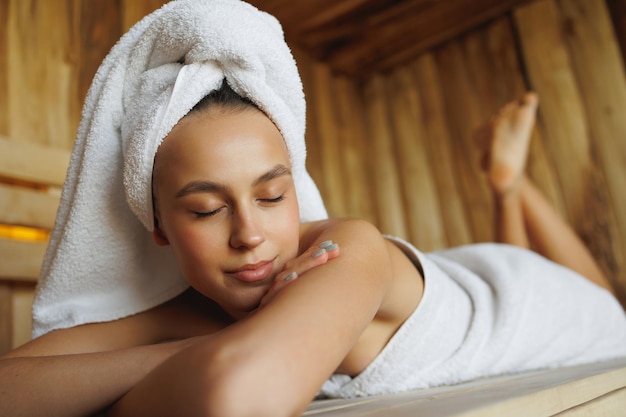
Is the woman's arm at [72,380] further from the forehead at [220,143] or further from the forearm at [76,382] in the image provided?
the forehead at [220,143]

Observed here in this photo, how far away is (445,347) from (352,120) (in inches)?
66.7

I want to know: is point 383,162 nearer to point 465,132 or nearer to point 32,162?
point 465,132

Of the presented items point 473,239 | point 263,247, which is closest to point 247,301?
point 263,247

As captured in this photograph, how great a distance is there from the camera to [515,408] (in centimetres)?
56

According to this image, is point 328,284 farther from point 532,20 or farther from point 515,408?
point 532,20

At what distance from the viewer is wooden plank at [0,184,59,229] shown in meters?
1.34

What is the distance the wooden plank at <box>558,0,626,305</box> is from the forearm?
5.85ft

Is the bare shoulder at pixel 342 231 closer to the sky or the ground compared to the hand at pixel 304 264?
closer to the sky

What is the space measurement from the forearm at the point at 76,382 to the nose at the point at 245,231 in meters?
0.15

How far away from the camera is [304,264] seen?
67 cm

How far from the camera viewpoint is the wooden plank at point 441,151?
91.8 inches

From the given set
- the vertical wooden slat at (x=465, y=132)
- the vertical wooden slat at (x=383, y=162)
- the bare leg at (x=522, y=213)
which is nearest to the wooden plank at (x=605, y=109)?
the bare leg at (x=522, y=213)

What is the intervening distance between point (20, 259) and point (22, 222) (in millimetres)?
92

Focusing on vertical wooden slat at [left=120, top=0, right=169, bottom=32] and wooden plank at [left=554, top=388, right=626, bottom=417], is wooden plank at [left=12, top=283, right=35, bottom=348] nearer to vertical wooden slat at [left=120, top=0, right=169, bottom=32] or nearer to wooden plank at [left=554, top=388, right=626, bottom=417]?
vertical wooden slat at [left=120, top=0, right=169, bottom=32]
